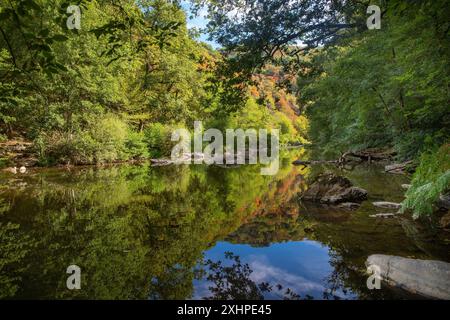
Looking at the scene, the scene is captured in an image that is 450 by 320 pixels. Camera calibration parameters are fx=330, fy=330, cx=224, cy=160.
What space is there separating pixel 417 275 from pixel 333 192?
693cm

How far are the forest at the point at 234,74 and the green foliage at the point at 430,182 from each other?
1.2 inches

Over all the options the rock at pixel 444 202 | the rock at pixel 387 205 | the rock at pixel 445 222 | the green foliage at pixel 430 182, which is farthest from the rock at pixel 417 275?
the rock at pixel 387 205

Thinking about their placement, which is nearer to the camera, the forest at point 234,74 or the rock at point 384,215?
the forest at point 234,74

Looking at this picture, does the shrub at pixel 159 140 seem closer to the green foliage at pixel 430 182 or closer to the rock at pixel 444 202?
the rock at pixel 444 202

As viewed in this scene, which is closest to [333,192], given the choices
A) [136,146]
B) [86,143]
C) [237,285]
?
[237,285]

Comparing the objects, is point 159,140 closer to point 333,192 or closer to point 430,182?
point 333,192

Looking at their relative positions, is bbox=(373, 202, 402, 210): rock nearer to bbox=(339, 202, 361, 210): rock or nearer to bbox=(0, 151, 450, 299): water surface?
bbox=(0, 151, 450, 299): water surface

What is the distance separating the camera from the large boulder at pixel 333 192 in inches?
438

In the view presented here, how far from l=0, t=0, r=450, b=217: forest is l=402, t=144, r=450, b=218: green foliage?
3 centimetres

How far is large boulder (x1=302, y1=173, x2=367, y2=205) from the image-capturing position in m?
11.1

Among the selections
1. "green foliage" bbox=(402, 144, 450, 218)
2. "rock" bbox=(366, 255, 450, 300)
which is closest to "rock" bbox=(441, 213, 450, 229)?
"green foliage" bbox=(402, 144, 450, 218)

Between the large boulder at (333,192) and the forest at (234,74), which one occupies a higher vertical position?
the forest at (234,74)
